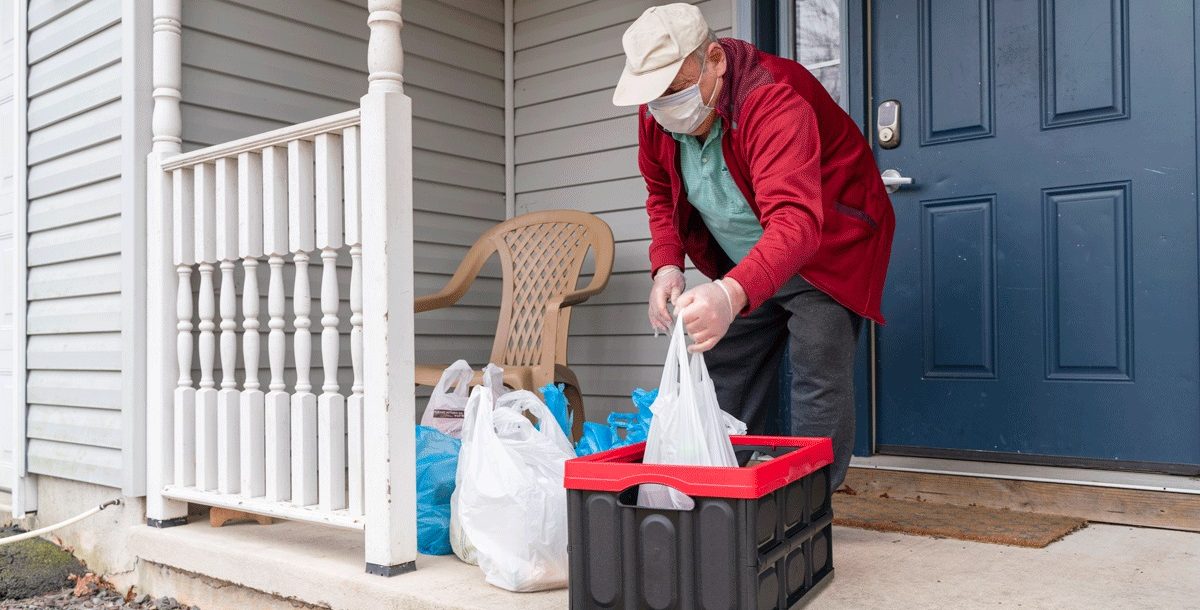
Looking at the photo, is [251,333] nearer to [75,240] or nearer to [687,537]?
[75,240]

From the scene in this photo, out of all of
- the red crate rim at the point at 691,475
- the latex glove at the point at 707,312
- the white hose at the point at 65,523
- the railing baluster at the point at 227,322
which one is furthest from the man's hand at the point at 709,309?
the white hose at the point at 65,523

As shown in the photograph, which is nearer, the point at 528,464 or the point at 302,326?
the point at 528,464

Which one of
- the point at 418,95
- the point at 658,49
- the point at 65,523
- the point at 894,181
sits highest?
the point at 418,95

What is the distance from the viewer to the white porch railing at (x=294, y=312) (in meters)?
2.19

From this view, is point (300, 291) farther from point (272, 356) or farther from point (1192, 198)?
point (1192, 198)

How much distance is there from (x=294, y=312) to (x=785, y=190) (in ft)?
4.76

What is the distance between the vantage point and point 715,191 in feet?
7.25

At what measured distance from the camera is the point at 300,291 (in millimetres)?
2451

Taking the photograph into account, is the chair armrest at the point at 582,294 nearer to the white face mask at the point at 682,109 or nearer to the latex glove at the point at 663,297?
the latex glove at the point at 663,297

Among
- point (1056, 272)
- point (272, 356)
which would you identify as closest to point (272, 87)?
point (272, 356)

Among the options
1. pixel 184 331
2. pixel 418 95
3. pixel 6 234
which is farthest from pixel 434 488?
pixel 6 234

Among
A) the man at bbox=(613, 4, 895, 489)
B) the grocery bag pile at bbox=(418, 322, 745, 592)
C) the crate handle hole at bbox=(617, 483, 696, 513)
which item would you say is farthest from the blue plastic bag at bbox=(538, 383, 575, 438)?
the crate handle hole at bbox=(617, 483, 696, 513)

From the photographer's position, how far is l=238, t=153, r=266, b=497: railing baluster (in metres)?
2.54

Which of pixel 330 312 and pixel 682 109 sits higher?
pixel 682 109
